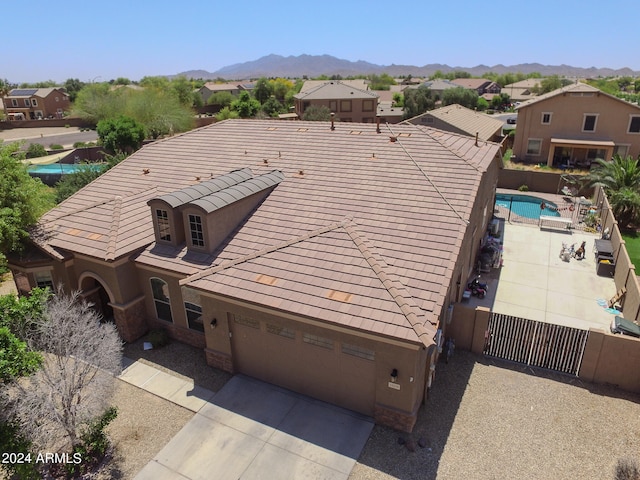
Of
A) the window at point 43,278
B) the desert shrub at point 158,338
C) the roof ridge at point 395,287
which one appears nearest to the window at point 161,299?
the desert shrub at point 158,338

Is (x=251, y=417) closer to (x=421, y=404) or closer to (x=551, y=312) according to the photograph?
(x=421, y=404)

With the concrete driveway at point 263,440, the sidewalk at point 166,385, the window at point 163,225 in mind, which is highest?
the window at point 163,225

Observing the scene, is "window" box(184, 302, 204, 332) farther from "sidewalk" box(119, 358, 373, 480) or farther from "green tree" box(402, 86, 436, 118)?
"green tree" box(402, 86, 436, 118)

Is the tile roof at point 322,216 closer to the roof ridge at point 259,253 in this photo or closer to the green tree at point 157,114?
the roof ridge at point 259,253

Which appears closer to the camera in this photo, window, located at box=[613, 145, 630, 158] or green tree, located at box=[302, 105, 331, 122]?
window, located at box=[613, 145, 630, 158]

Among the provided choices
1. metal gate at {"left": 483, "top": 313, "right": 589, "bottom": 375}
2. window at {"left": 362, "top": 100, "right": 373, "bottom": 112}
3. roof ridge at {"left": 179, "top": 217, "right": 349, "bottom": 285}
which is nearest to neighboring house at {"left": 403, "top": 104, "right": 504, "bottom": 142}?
window at {"left": 362, "top": 100, "right": 373, "bottom": 112}

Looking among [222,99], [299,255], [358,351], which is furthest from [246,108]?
[358,351]
